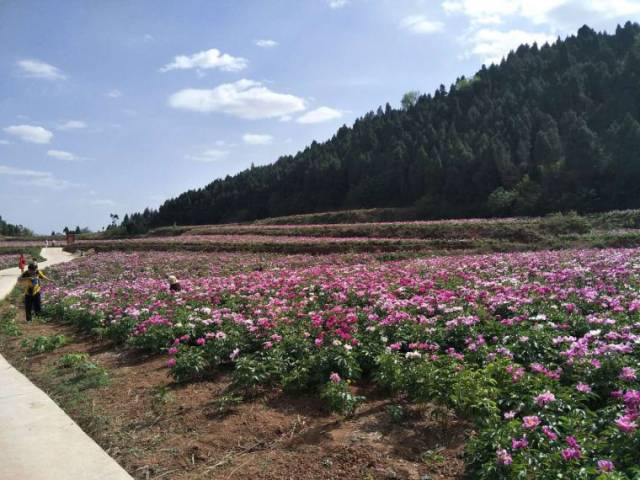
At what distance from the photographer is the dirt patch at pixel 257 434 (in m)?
4.25

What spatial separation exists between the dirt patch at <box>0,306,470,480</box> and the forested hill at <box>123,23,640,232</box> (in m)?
45.8

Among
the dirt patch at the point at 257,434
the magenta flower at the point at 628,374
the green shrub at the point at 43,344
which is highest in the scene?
the magenta flower at the point at 628,374

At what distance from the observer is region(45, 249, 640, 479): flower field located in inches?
149

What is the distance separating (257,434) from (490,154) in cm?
6449

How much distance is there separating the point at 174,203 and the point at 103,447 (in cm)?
11191

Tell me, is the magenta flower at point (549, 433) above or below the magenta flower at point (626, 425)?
below

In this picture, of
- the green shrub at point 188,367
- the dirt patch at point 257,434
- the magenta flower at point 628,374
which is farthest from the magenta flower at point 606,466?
the green shrub at point 188,367

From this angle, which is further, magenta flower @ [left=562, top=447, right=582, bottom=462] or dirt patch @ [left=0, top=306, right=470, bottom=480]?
dirt patch @ [left=0, top=306, right=470, bottom=480]

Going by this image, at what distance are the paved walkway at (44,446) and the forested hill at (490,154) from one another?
154ft

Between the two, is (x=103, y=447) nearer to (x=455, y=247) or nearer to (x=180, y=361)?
(x=180, y=361)

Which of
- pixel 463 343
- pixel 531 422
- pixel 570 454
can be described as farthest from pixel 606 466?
pixel 463 343

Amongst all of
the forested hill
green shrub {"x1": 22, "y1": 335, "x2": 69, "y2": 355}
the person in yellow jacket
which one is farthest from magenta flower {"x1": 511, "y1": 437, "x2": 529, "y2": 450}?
the forested hill

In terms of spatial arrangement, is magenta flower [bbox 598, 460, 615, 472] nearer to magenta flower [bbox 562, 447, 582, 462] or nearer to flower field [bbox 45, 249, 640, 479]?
flower field [bbox 45, 249, 640, 479]

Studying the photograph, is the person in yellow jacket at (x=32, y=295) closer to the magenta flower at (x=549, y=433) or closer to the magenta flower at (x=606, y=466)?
the magenta flower at (x=549, y=433)
